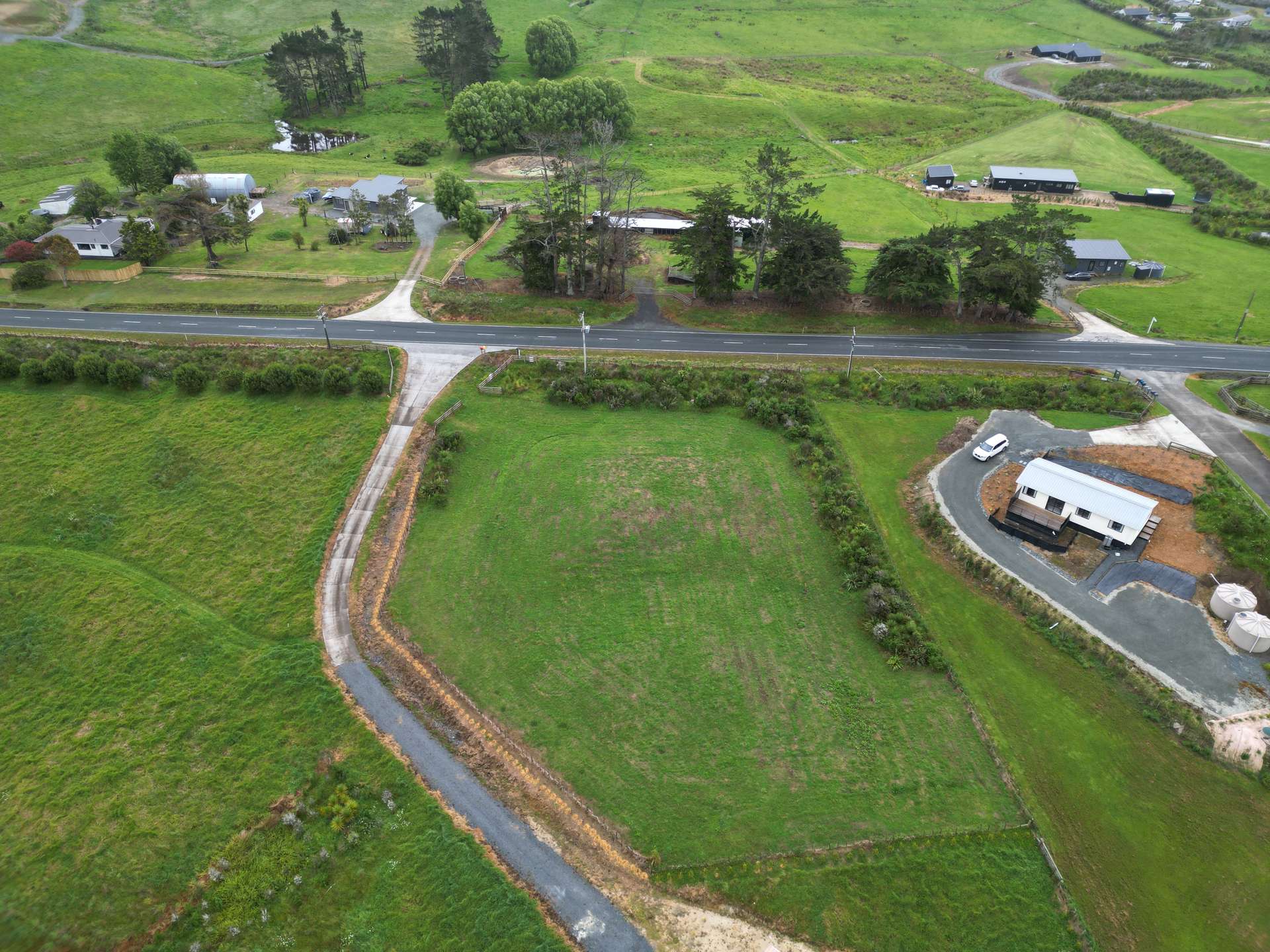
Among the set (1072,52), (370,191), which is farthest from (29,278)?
(1072,52)

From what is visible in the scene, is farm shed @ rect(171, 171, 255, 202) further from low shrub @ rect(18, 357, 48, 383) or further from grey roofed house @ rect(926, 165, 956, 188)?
grey roofed house @ rect(926, 165, 956, 188)

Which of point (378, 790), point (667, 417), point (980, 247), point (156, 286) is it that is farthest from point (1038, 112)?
point (378, 790)

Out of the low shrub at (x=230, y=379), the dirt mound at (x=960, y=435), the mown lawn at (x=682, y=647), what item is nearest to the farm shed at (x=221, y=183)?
the low shrub at (x=230, y=379)

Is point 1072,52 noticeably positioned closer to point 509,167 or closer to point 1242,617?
point 509,167

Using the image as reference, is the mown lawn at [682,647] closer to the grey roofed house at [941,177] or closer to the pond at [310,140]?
the grey roofed house at [941,177]

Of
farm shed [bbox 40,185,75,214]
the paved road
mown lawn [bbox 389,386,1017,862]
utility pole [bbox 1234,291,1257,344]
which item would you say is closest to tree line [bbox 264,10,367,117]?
farm shed [bbox 40,185,75,214]

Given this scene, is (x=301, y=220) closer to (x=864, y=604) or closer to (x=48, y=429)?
(x=48, y=429)
